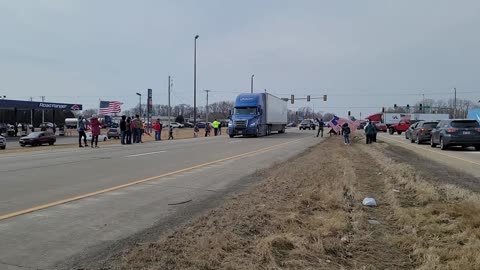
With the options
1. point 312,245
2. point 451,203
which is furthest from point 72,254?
point 451,203

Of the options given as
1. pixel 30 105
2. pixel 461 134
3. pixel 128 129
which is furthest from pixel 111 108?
pixel 461 134

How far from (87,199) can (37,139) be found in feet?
119

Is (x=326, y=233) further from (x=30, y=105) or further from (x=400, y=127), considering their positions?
(x=30, y=105)

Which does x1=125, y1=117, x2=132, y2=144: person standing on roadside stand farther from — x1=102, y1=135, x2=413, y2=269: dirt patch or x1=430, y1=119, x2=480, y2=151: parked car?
x1=102, y1=135, x2=413, y2=269: dirt patch

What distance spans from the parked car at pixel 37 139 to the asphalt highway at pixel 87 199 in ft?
91.6

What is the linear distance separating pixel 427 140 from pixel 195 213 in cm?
2581

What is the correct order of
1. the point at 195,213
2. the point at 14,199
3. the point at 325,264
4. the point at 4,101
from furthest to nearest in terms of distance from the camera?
the point at 4,101 → the point at 14,199 → the point at 195,213 → the point at 325,264

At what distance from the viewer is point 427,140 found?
1177 inches

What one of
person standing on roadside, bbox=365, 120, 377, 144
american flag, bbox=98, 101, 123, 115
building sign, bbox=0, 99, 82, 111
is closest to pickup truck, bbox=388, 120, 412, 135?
person standing on roadside, bbox=365, 120, 377, 144

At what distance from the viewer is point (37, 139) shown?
1626 inches

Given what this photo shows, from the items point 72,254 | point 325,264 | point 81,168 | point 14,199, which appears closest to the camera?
point 325,264

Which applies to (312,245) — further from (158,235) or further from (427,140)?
(427,140)

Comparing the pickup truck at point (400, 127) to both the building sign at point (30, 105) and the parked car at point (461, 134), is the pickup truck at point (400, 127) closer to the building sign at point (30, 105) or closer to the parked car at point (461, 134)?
the parked car at point (461, 134)

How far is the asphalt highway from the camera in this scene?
562 cm
